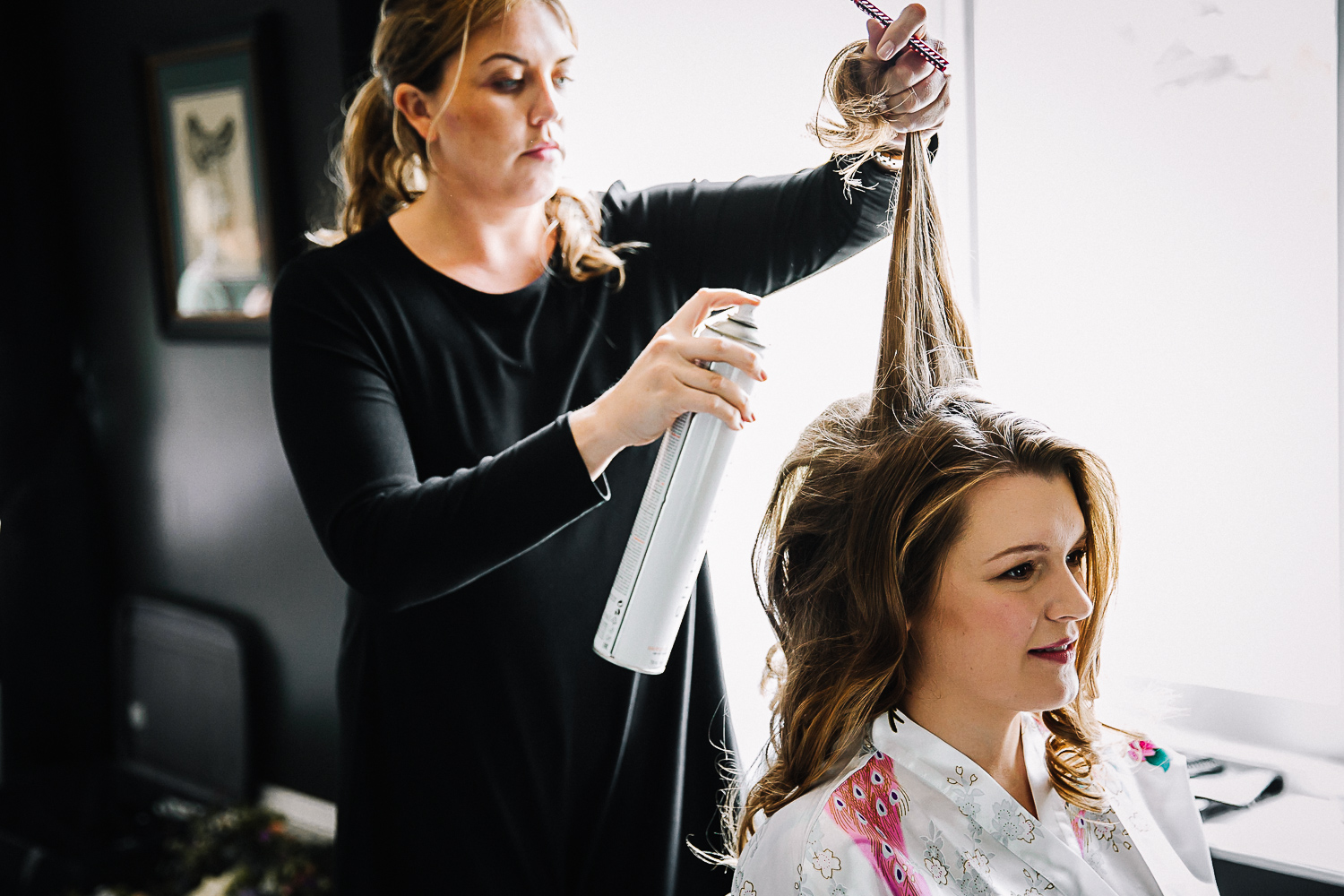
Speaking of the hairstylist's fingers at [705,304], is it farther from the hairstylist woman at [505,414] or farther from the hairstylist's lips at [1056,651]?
the hairstylist's lips at [1056,651]

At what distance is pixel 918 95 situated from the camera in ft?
3.45

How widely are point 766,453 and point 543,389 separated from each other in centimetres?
55

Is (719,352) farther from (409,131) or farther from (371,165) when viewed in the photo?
(371,165)

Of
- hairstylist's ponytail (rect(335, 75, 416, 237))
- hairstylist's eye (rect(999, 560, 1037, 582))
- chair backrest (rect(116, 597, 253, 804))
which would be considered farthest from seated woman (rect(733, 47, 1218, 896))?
chair backrest (rect(116, 597, 253, 804))

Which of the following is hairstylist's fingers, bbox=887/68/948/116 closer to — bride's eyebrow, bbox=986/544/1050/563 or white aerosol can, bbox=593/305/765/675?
white aerosol can, bbox=593/305/765/675

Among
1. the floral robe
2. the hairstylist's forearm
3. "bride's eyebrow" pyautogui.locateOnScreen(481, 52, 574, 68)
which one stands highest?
"bride's eyebrow" pyautogui.locateOnScreen(481, 52, 574, 68)

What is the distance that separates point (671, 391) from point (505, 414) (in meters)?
0.40

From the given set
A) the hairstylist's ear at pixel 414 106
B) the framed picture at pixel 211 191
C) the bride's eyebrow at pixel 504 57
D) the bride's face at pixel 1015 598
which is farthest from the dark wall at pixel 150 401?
the bride's face at pixel 1015 598

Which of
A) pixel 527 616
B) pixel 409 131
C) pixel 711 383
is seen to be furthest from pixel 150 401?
pixel 711 383

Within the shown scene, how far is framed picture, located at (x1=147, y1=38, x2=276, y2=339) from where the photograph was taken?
2.52 m

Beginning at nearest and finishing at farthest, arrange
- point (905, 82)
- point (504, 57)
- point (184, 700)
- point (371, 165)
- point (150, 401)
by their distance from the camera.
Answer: point (905, 82)
point (504, 57)
point (371, 165)
point (184, 700)
point (150, 401)

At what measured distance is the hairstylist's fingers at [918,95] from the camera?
1.05 meters

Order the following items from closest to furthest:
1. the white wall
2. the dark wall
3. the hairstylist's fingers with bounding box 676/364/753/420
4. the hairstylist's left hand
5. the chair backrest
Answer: the hairstylist's fingers with bounding box 676/364/753/420
the hairstylist's left hand
the white wall
the dark wall
the chair backrest

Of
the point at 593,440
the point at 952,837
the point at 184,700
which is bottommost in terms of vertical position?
the point at 184,700
